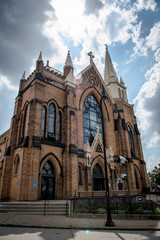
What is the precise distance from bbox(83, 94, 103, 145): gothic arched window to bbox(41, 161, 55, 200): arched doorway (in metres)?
5.84

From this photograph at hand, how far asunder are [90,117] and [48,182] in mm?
10222

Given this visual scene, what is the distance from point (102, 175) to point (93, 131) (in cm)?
550

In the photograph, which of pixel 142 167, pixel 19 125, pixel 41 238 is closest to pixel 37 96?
pixel 19 125

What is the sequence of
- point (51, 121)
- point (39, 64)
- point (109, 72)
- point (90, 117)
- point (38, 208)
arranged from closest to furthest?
point (38, 208)
point (51, 121)
point (39, 64)
point (90, 117)
point (109, 72)

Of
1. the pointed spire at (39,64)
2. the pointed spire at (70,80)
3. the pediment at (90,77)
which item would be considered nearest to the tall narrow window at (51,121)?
the pointed spire at (70,80)

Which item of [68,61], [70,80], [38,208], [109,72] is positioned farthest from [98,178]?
[109,72]

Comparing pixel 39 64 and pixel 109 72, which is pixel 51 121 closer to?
pixel 39 64

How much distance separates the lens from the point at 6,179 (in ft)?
55.3

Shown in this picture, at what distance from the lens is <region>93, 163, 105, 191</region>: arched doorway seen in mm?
20172

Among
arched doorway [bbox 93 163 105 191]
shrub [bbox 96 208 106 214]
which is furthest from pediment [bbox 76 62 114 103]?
shrub [bbox 96 208 106 214]

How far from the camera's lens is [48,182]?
53.9 feet

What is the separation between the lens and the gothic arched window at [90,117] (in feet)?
71.6

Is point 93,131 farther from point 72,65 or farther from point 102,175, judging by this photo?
point 72,65

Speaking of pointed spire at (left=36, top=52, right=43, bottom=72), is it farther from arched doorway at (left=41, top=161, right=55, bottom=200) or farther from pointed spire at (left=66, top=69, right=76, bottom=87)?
arched doorway at (left=41, top=161, right=55, bottom=200)
